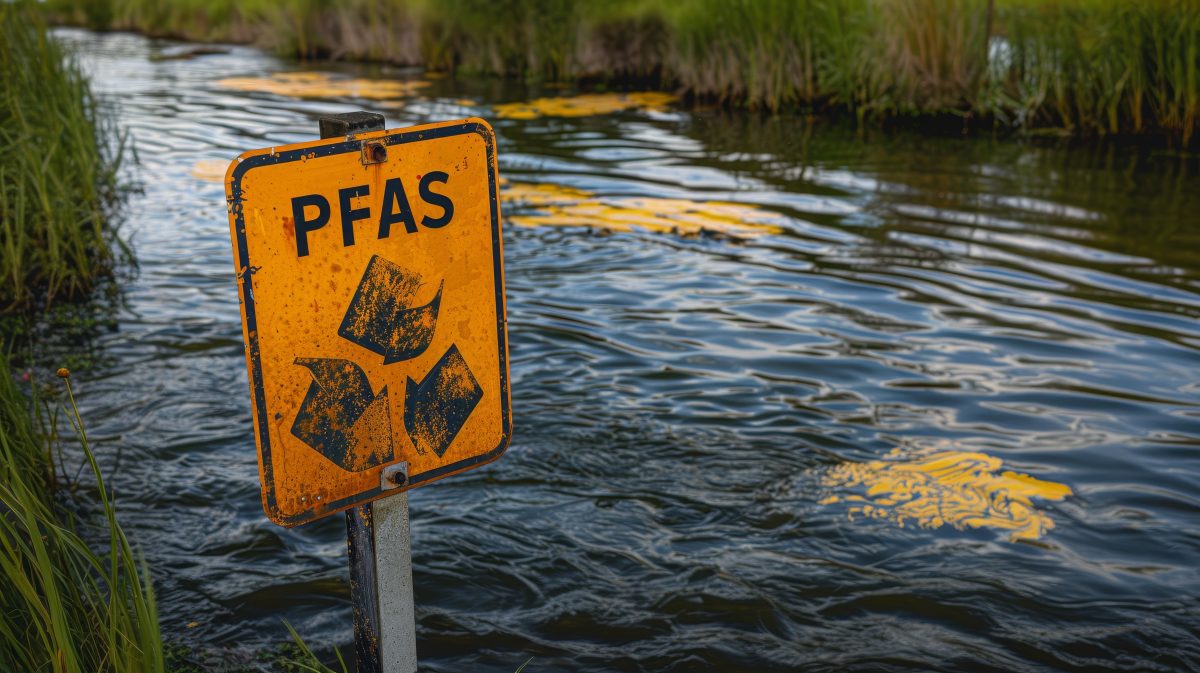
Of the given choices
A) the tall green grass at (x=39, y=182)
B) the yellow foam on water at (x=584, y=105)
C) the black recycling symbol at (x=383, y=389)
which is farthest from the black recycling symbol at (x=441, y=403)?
the yellow foam on water at (x=584, y=105)

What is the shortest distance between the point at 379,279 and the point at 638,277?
4.56m

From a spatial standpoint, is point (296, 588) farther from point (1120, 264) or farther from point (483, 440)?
point (1120, 264)

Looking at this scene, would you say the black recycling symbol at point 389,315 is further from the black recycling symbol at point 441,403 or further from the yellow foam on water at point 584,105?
the yellow foam on water at point 584,105

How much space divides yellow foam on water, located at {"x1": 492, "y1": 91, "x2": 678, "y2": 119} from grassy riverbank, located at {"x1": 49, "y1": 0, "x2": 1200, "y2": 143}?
0.44 meters

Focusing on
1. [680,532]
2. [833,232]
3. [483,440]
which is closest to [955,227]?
[833,232]

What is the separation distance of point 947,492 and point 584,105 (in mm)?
9661

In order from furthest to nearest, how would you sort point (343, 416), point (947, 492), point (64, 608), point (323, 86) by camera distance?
point (323, 86) → point (947, 492) → point (64, 608) → point (343, 416)

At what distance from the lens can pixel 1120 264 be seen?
6.21 meters

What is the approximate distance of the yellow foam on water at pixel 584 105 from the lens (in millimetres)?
12234

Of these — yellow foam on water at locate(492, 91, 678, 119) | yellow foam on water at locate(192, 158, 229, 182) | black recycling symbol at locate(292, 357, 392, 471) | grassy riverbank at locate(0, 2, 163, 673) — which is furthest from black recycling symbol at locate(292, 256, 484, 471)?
yellow foam on water at locate(492, 91, 678, 119)

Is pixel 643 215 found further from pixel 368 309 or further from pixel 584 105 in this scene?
pixel 368 309

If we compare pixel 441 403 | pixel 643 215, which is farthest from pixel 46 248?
pixel 441 403

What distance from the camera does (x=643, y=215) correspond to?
7594 mm

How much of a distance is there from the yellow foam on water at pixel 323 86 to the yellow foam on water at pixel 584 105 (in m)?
1.76
